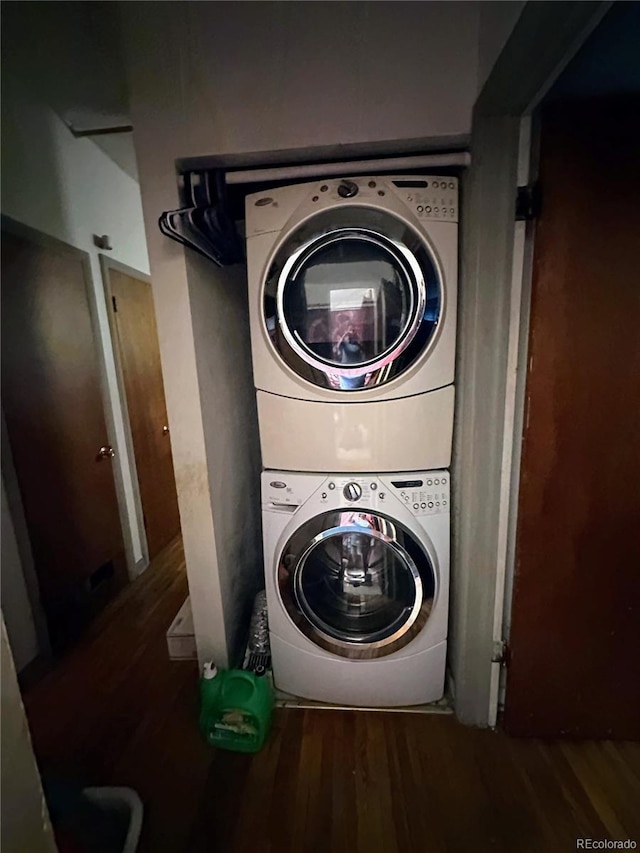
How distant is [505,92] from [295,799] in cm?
199

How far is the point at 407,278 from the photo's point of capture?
115cm

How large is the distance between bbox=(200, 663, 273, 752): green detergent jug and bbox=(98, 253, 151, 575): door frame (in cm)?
125

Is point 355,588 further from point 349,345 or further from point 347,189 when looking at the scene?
point 347,189

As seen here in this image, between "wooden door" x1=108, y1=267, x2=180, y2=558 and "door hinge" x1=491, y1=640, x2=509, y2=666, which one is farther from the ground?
"wooden door" x1=108, y1=267, x2=180, y2=558

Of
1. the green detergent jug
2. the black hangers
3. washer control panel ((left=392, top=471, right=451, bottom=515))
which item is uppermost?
the black hangers

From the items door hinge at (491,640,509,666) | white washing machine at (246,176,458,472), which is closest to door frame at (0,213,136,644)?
white washing machine at (246,176,458,472)

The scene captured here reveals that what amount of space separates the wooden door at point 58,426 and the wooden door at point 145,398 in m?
0.26

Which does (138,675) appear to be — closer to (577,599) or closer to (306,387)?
(306,387)

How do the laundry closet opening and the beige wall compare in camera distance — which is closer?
the beige wall

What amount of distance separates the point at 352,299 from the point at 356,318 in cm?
6

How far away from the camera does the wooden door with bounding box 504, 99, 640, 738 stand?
95 centimetres

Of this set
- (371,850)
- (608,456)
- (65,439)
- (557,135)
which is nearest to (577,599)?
(608,456)

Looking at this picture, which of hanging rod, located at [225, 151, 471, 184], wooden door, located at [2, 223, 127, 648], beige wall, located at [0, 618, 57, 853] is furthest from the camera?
wooden door, located at [2, 223, 127, 648]

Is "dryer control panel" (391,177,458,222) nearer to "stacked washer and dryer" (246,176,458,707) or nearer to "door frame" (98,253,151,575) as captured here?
"stacked washer and dryer" (246,176,458,707)
